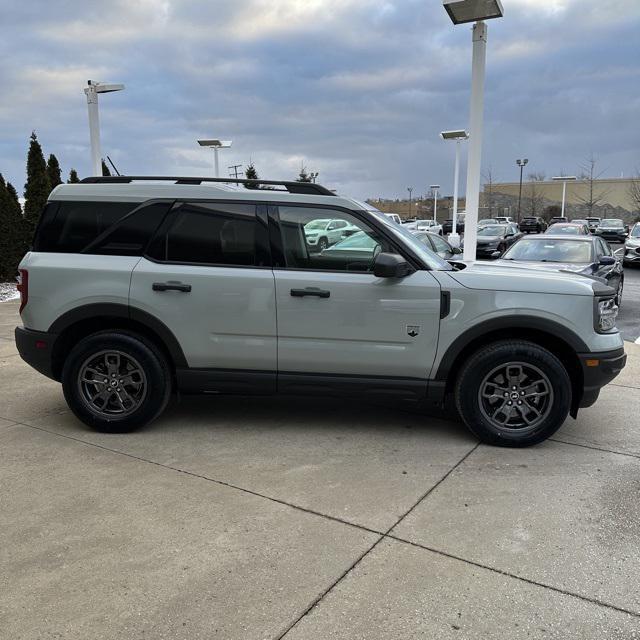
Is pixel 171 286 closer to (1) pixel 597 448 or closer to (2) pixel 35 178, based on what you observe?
(1) pixel 597 448

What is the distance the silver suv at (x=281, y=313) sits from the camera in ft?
14.0

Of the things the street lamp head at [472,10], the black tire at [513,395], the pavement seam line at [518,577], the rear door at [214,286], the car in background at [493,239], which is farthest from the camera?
the car in background at [493,239]

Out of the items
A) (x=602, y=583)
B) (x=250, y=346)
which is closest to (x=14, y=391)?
(x=250, y=346)

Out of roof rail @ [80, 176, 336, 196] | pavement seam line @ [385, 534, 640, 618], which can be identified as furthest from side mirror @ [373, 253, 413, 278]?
pavement seam line @ [385, 534, 640, 618]

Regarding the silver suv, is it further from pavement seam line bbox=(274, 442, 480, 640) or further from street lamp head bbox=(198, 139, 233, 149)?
street lamp head bbox=(198, 139, 233, 149)

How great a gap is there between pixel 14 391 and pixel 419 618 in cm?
485

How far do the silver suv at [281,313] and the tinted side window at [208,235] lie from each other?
11 mm

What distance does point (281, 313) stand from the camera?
4.35 m

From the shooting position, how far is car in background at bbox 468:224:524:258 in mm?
20766

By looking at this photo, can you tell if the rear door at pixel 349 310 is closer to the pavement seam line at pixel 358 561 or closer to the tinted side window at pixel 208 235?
the tinted side window at pixel 208 235

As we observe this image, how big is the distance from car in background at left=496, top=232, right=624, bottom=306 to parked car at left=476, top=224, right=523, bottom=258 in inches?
302

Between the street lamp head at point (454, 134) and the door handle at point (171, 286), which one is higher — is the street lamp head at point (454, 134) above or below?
above

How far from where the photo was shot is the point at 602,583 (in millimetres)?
2750

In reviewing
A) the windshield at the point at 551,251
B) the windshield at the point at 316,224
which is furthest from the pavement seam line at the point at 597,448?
the windshield at the point at 551,251
